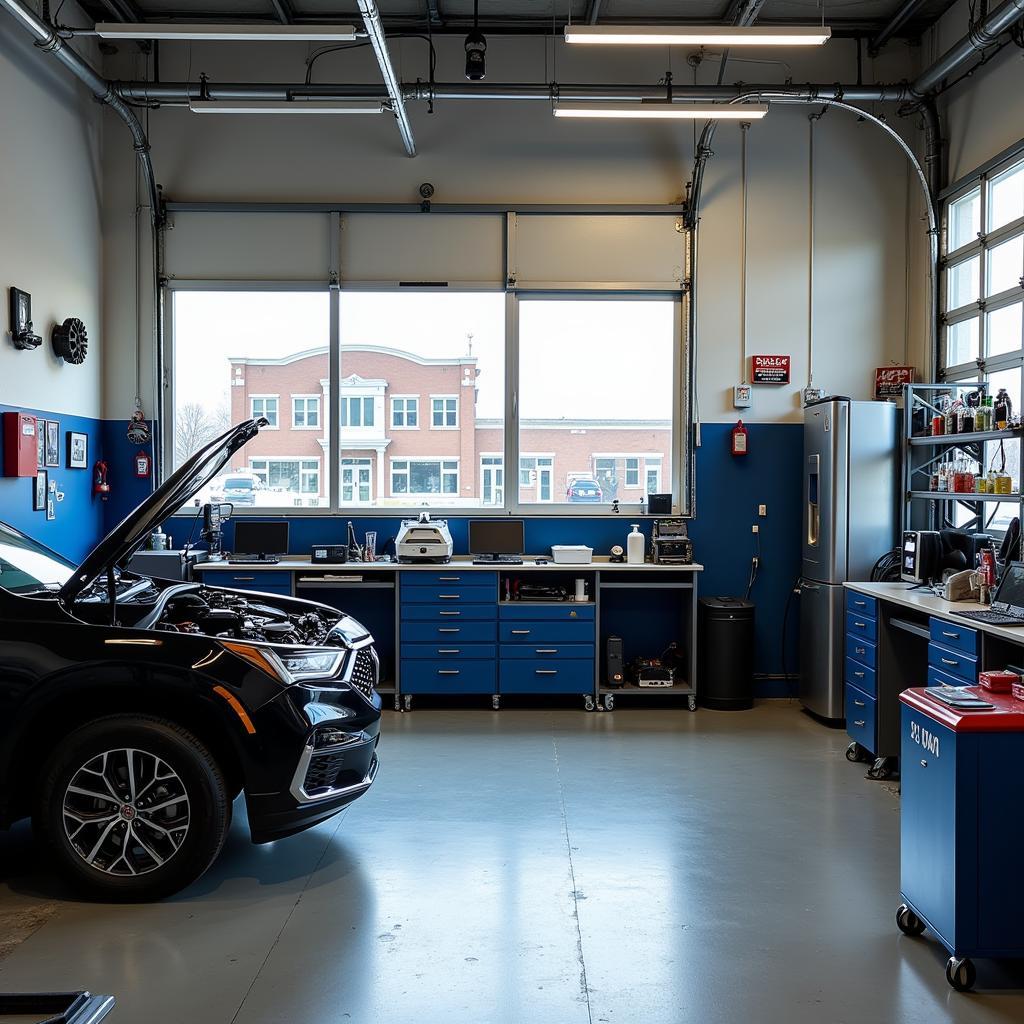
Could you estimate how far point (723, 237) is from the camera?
670 centimetres

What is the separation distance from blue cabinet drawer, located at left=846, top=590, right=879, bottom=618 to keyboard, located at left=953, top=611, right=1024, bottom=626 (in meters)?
0.81

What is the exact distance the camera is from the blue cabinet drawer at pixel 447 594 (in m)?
6.05

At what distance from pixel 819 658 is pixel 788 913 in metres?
2.99

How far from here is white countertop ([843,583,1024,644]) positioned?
12.0ft

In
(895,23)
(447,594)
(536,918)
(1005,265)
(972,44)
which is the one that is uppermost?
(895,23)

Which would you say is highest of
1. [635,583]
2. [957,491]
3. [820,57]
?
[820,57]

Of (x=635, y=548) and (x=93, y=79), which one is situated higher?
(x=93, y=79)

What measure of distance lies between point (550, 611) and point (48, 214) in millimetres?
4192

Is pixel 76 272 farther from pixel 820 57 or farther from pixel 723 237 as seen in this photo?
pixel 820 57

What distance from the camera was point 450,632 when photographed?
239 inches

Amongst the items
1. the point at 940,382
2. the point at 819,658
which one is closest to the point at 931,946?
the point at 819,658

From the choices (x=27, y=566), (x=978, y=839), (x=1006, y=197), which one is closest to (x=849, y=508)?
(x=1006, y=197)

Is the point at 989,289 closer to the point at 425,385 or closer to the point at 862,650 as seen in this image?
the point at 862,650

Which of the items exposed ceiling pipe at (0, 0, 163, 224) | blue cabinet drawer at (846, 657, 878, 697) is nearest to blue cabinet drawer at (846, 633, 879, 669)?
blue cabinet drawer at (846, 657, 878, 697)
